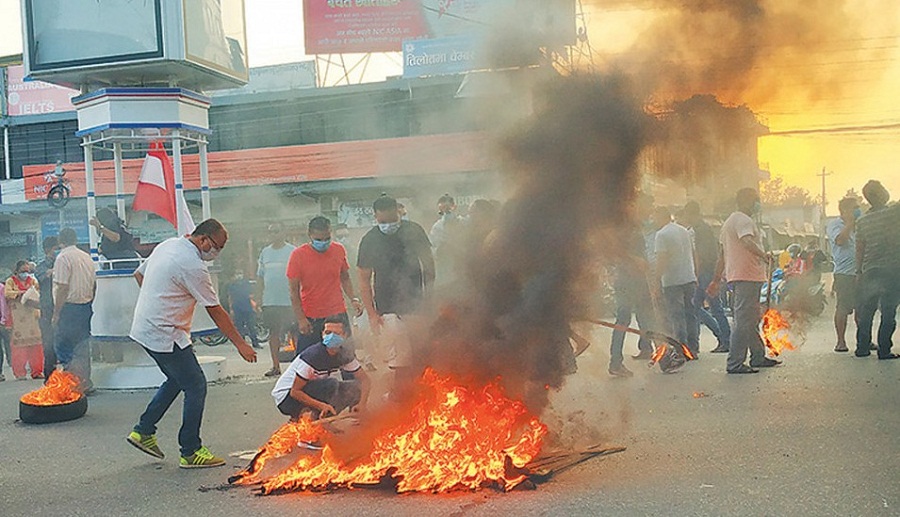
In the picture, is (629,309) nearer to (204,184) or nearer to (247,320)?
(204,184)

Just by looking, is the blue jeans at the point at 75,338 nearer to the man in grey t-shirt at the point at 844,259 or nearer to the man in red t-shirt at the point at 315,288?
the man in red t-shirt at the point at 315,288

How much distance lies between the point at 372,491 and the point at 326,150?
19602 millimetres

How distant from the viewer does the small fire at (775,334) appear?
945 centimetres

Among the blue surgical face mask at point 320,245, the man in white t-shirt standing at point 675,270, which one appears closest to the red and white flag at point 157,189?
the blue surgical face mask at point 320,245

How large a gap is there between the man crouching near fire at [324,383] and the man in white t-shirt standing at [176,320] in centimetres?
37

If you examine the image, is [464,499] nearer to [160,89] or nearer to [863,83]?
[863,83]

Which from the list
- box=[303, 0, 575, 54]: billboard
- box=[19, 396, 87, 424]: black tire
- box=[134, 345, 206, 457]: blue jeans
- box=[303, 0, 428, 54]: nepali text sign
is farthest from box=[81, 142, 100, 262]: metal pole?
box=[303, 0, 428, 54]: nepali text sign

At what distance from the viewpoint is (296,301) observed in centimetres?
714

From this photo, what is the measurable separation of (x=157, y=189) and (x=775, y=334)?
7.50 metres

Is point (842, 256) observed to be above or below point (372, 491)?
above

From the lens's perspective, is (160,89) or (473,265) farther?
(160,89)

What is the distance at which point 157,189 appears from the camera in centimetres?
981

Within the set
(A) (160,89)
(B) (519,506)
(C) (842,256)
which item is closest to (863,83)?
(C) (842,256)

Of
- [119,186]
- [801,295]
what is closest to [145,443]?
[119,186]
